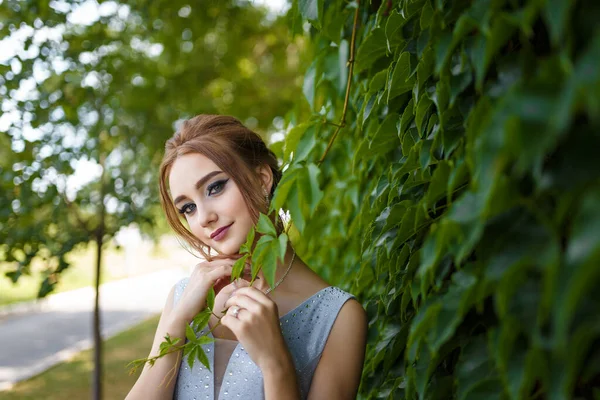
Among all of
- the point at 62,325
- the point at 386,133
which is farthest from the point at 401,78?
the point at 62,325

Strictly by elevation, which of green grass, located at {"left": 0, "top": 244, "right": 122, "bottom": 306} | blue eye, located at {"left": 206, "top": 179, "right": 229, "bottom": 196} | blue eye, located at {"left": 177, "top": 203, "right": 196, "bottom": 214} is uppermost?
green grass, located at {"left": 0, "top": 244, "right": 122, "bottom": 306}

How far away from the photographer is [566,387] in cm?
66

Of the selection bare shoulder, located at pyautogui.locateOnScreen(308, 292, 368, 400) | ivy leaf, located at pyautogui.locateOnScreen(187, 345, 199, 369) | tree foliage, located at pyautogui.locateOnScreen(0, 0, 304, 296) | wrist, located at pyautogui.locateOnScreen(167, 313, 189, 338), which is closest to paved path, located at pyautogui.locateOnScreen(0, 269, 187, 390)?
tree foliage, located at pyautogui.locateOnScreen(0, 0, 304, 296)

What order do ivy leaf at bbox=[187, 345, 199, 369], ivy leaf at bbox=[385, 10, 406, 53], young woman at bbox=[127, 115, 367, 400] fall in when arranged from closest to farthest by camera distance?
1. ivy leaf at bbox=[385, 10, 406, 53]
2. ivy leaf at bbox=[187, 345, 199, 369]
3. young woman at bbox=[127, 115, 367, 400]

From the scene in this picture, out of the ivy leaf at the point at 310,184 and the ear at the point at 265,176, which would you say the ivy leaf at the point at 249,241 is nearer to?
the ivy leaf at the point at 310,184

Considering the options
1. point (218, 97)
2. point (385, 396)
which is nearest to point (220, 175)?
point (385, 396)

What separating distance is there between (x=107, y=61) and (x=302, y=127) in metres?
3.32

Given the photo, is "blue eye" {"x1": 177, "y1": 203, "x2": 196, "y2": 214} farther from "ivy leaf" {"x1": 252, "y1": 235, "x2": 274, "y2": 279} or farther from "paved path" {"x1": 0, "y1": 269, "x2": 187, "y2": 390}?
"paved path" {"x1": 0, "y1": 269, "x2": 187, "y2": 390}

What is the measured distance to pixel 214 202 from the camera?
1.94 meters

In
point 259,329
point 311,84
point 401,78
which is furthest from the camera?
point 311,84

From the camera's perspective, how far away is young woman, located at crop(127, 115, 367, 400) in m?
1.83

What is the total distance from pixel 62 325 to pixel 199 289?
11.0 meters

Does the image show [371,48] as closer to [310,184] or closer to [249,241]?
[310,184]

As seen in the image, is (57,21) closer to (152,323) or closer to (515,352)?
(515,352)
